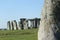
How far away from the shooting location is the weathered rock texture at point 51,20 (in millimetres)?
6074

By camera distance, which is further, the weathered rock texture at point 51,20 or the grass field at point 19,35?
the grass field at point 19,35

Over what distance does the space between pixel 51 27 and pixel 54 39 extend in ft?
0.97

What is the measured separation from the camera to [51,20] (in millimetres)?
6133

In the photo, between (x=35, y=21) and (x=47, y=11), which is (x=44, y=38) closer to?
(x=47, y=11)

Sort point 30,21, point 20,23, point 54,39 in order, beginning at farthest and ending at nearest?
point 30,21 → point 20,23 → point 54,39

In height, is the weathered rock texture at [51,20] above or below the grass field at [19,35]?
above

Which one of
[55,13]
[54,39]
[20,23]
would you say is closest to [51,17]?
[55,13]

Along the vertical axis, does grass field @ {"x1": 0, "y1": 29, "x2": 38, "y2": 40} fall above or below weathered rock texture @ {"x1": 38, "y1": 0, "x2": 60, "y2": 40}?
below

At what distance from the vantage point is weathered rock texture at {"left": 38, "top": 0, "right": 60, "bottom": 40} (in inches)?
239

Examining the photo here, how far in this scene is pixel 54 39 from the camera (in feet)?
19.8

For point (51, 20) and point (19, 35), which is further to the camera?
point (19, 35)

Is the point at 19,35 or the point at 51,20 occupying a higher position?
the point at 51,20

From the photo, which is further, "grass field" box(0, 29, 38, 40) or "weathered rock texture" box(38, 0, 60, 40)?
"grass field" box(0, 29, 38, 40)

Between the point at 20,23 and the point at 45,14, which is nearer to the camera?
the point at 45,14
